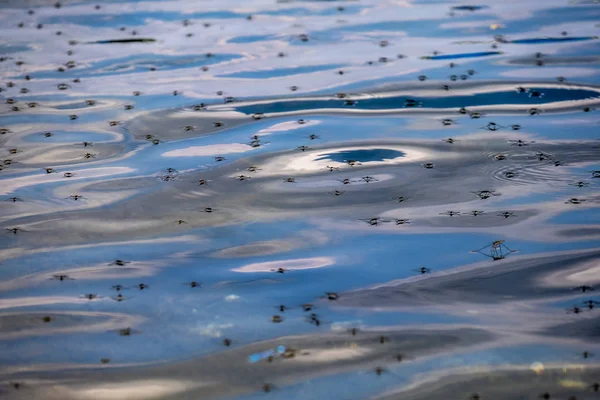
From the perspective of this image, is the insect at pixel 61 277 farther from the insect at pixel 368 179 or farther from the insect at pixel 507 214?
the insect at pixel 507 214

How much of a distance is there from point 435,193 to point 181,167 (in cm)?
166

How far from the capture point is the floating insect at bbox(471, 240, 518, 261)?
A: 11.9ft

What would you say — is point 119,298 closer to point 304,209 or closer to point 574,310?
point 304,209

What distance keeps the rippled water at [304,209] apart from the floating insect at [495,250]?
11 millimetres

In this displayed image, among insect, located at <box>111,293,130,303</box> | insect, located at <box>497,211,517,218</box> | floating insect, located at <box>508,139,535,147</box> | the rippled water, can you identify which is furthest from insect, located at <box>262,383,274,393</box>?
floating insect, located at <box>508,139,535,147</box>

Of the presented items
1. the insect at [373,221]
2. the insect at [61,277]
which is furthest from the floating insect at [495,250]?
the insect at [61,277]

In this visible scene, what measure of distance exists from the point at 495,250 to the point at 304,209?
1.13 metres

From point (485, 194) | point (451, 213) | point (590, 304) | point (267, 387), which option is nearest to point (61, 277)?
point (267, 387)

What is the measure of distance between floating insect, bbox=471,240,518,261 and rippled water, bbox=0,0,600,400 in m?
0.01

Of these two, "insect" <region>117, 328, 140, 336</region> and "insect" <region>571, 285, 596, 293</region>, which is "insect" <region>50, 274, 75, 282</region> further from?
"insect" <region>571, 285, 596, 293</region>

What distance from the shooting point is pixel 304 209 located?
13.5 feet

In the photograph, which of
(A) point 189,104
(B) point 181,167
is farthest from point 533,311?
(A) point 189,104

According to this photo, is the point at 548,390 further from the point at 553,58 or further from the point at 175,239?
A: the point at 553,58

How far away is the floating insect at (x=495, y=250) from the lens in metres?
3.62
